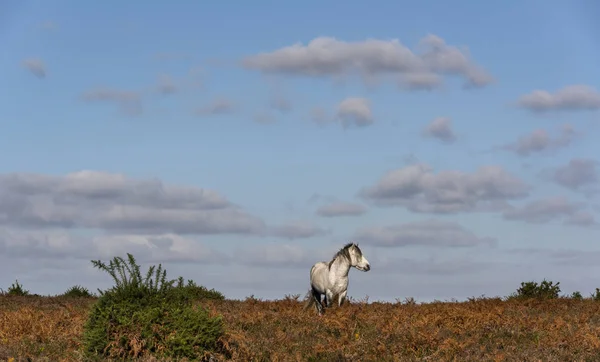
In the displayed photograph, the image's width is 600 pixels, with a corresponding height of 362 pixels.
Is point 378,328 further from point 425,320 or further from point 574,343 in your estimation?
point 574,343

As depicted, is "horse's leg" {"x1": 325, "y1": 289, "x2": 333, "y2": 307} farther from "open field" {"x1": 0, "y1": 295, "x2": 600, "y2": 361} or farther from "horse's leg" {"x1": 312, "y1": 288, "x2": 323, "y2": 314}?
"open field" {"x1": 0, "y1": 295, "x2": 600, "y2": 361}

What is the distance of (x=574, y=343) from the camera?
52.8 feet

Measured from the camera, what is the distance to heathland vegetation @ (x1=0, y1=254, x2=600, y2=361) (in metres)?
14.4

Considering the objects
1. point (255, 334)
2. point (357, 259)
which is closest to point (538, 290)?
point (357, 259)

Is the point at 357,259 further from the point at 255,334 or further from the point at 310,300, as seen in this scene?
the point at 255,334

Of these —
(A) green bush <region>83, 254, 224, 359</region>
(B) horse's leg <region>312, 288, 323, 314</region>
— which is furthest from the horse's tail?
(A) green bush <region>83, 254, 224, 359</region>

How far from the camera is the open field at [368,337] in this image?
1500 centimetres

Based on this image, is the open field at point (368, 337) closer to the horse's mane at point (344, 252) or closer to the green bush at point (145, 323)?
the green bush at point (145, 323)

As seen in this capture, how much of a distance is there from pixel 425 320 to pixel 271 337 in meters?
4.03

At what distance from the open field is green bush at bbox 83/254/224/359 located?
1.45ft

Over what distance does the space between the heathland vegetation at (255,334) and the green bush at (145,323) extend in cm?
2

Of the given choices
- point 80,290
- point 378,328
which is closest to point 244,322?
point 378,328

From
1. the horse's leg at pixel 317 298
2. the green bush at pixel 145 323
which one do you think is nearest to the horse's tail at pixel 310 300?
the horse's leg at pixel 317 298

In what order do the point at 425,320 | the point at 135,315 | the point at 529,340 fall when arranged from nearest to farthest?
the point at 135,315 → the point at 529,340 → the point at 425,320
